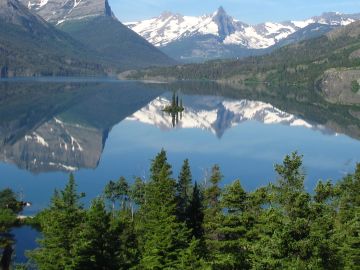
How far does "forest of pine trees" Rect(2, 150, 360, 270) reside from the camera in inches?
1117

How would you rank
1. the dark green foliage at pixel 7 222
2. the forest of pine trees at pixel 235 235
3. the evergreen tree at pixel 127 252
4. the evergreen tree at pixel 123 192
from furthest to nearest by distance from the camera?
1. the evergreen tree at pixel 123 192
2. the dark green foliage at pixel 7 222
3. the evergreen tree at pixel 127 252
4. the forest of pine trees at pixel 235 235

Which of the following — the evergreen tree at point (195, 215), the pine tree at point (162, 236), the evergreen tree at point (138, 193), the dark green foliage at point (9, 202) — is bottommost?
the dark green foliage at point (9, 202)

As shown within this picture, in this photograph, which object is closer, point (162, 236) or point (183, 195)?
point (162, 236)

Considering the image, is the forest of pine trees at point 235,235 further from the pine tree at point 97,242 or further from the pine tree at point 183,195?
the pine tree at point 183,195

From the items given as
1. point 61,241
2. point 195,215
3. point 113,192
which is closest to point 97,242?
point 61,241

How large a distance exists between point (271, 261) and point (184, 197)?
3427 cm

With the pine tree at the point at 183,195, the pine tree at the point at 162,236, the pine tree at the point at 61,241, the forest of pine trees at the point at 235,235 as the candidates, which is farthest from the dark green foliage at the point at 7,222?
the pine tree at the point at 61,241

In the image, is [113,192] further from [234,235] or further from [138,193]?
[234,235]

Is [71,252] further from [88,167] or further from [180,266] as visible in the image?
[88,167]

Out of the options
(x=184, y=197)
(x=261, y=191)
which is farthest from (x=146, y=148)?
(x=261, y=191)

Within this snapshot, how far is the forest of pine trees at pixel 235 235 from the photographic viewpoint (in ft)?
93.0

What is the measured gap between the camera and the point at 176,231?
4069cm

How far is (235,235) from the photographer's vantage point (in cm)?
3972

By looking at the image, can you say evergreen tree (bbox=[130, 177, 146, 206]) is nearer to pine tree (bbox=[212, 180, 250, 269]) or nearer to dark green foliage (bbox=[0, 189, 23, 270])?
dark green foliage (bbox=[0, 189, 23, 270])
